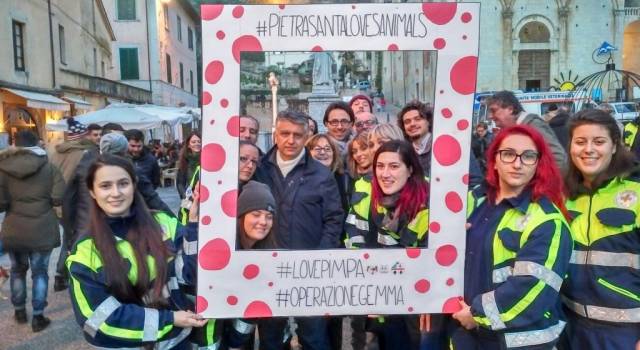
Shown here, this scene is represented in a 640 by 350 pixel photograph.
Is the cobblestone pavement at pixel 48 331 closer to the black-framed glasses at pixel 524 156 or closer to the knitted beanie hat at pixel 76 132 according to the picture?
the knitted beanie hat at pixel 76 132

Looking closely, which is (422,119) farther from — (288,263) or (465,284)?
(288,263)

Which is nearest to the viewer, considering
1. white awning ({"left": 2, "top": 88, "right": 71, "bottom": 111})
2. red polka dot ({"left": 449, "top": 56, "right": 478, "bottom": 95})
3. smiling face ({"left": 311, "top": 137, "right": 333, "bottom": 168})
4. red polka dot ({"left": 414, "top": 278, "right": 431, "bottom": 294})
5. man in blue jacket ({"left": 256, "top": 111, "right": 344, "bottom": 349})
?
red polka dot ({"left": 449, "top": 56, "right": 478, "bottom": 95})

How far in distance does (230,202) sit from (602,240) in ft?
5.63

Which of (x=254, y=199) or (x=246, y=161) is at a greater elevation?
(x=246, y=161)

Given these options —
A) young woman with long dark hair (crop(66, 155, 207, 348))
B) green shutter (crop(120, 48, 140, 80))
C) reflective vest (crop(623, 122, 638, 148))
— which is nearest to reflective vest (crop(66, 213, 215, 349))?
young woman with long dark hair (crop(66, 155, 207, 348))

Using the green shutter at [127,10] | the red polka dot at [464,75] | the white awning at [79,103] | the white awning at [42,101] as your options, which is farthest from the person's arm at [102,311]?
the green shutter at [127,10]

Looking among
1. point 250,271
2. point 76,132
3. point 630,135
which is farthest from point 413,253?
point 76,132

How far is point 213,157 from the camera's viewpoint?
2.45 meters

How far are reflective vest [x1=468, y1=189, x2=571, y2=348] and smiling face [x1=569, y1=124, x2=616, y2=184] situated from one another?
0.40 metres

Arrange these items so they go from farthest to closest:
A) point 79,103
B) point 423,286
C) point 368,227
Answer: point 79,103 → point 368,227 → point 423,286

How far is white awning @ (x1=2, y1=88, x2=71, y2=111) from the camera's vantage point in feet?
51.5

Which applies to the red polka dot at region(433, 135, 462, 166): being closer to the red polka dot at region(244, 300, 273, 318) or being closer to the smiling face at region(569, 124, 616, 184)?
the smiling face at region(569, 124, 616, 184)

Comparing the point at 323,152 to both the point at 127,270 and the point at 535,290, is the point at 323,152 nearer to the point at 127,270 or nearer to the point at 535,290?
the point at 127,270

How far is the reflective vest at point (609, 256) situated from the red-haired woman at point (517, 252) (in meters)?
0.19
